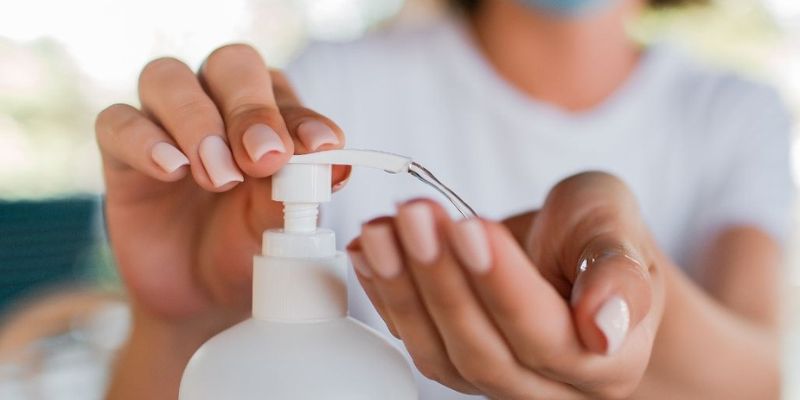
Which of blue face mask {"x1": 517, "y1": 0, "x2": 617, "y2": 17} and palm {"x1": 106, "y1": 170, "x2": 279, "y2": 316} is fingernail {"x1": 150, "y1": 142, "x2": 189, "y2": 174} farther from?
blue face mask {"x1": 517, "y1": 0, "x2": 617, "y2": 17}

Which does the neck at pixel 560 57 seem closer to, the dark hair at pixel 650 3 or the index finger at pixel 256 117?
the dark hair at pixel 650 3

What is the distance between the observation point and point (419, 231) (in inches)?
10.3

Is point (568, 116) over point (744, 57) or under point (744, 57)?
under

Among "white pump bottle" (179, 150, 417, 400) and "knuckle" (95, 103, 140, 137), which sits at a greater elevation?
"knuckle" (95, 103, 140, 137)

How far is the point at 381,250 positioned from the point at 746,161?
813 mm

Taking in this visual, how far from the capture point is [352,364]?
0.31 metres

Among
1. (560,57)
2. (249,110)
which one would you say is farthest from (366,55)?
(249,110)

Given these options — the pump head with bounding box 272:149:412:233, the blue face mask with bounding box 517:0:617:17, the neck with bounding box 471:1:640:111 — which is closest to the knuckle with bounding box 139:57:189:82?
the pump head with bounding box 272:149:412:233

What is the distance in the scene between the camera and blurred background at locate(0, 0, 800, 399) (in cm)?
82

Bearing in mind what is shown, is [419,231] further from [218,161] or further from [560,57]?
[560,57]

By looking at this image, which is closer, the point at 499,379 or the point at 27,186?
the point at 499,379

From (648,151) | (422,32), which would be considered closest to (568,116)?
(648,151)

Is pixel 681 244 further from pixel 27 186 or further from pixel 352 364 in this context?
pixel 27 186

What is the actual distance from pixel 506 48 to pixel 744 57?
1973 millimetres
